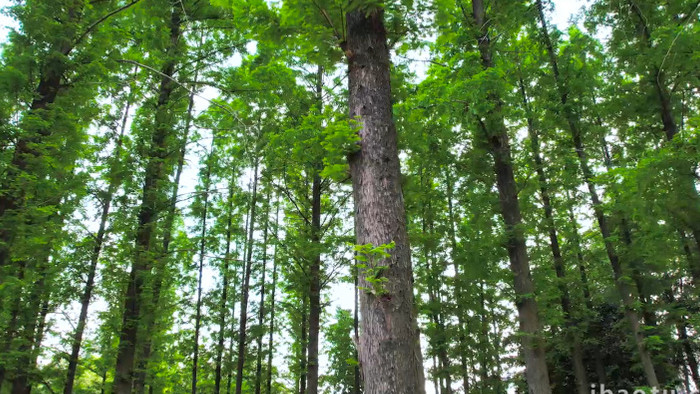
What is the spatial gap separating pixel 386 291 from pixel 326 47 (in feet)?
7.72

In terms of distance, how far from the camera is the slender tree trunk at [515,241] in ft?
22.7

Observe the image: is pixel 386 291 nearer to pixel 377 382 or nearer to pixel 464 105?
pixel 377 382

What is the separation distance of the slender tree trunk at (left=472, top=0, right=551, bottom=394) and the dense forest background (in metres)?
0.05

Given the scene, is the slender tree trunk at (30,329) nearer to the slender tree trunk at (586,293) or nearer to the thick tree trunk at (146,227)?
the thick tree trunk at (146,227)

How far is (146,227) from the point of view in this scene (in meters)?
8.19

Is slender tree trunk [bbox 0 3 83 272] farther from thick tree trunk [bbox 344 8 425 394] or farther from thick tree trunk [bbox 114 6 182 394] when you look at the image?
thick tree trunk [bbox 344 8 425 394]

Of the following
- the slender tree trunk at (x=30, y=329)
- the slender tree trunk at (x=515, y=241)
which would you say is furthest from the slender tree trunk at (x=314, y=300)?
the slender tree trunk at (x=30, y=329)

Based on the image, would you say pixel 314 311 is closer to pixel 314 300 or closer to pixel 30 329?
pixel 314 300

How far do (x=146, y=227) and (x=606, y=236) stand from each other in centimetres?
952

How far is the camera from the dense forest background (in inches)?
135

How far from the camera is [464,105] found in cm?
710

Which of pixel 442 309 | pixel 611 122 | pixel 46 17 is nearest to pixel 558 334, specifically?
pixel 442 309

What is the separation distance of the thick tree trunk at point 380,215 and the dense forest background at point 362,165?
2 centimetres

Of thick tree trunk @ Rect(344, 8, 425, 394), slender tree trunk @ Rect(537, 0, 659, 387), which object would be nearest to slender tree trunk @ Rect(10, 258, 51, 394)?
thick tree trunk @ Rect(344, 8, 425, 394)
